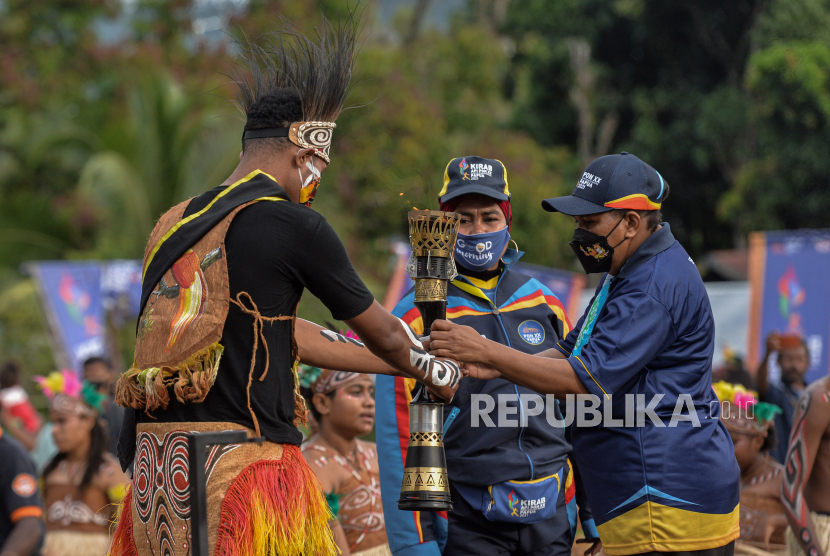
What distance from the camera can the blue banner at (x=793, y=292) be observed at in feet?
40.1

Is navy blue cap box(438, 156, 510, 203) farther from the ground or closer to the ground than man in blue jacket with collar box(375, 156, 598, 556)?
farther from the ground

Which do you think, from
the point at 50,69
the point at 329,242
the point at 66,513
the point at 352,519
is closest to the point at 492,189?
the point at 329,242

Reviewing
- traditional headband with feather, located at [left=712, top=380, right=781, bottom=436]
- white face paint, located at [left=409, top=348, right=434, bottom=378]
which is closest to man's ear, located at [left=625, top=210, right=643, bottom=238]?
white face paint, located at [left=409, top=348, right=434, bottom=378]

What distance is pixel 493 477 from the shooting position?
4383 millimetres

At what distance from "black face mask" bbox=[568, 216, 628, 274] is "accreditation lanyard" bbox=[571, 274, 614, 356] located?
0.09 m

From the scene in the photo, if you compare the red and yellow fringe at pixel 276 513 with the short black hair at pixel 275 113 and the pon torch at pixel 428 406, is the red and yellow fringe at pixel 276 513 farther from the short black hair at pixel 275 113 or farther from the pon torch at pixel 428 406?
the short black hair at pixel 275 113

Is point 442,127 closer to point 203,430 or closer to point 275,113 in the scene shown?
point 275,113

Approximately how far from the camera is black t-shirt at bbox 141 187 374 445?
332cm

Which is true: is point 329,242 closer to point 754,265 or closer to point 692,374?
point 692,374

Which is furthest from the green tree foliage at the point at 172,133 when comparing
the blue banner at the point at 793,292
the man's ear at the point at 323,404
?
the man's ear at the point at 323,404

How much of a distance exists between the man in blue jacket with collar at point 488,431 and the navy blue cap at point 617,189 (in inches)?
28.2

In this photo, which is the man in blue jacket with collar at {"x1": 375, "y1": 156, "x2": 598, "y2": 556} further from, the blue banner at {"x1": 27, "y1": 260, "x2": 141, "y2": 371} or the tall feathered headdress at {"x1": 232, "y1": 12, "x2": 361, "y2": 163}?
the blue banner at {"x1": 27, "y1": 260, "x2": 141, "y2": 371}

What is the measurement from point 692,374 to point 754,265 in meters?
9.58

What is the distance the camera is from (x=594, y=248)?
404 cm
